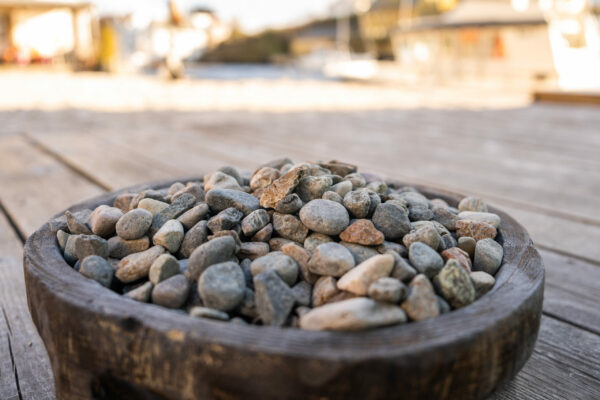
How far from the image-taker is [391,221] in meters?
0.71

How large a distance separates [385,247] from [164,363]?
32cm

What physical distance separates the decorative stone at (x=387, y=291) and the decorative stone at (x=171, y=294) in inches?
8.2

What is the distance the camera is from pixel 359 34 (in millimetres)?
19453

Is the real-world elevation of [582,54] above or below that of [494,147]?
above

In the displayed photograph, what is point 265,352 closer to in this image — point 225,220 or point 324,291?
point 324,291

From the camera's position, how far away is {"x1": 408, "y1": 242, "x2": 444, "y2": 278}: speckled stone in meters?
0.61

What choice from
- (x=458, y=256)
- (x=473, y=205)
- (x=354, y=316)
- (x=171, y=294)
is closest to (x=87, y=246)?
(x=171, y=294)

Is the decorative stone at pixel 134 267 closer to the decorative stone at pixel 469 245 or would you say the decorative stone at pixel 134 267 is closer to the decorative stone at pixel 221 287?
the decorative stone at pixel 221 287

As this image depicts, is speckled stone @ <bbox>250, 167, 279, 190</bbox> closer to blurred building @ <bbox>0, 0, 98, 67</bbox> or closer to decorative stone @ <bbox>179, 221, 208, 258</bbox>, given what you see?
decorative stone @ <bbox>179, 221, 208, 258</bbox>

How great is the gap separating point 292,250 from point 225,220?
107mm

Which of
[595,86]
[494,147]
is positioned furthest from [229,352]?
[595,86]

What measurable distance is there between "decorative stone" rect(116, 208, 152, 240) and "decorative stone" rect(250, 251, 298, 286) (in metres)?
0.19

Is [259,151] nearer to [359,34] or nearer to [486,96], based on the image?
[486,96]

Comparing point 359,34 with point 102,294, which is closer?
point 102,294
